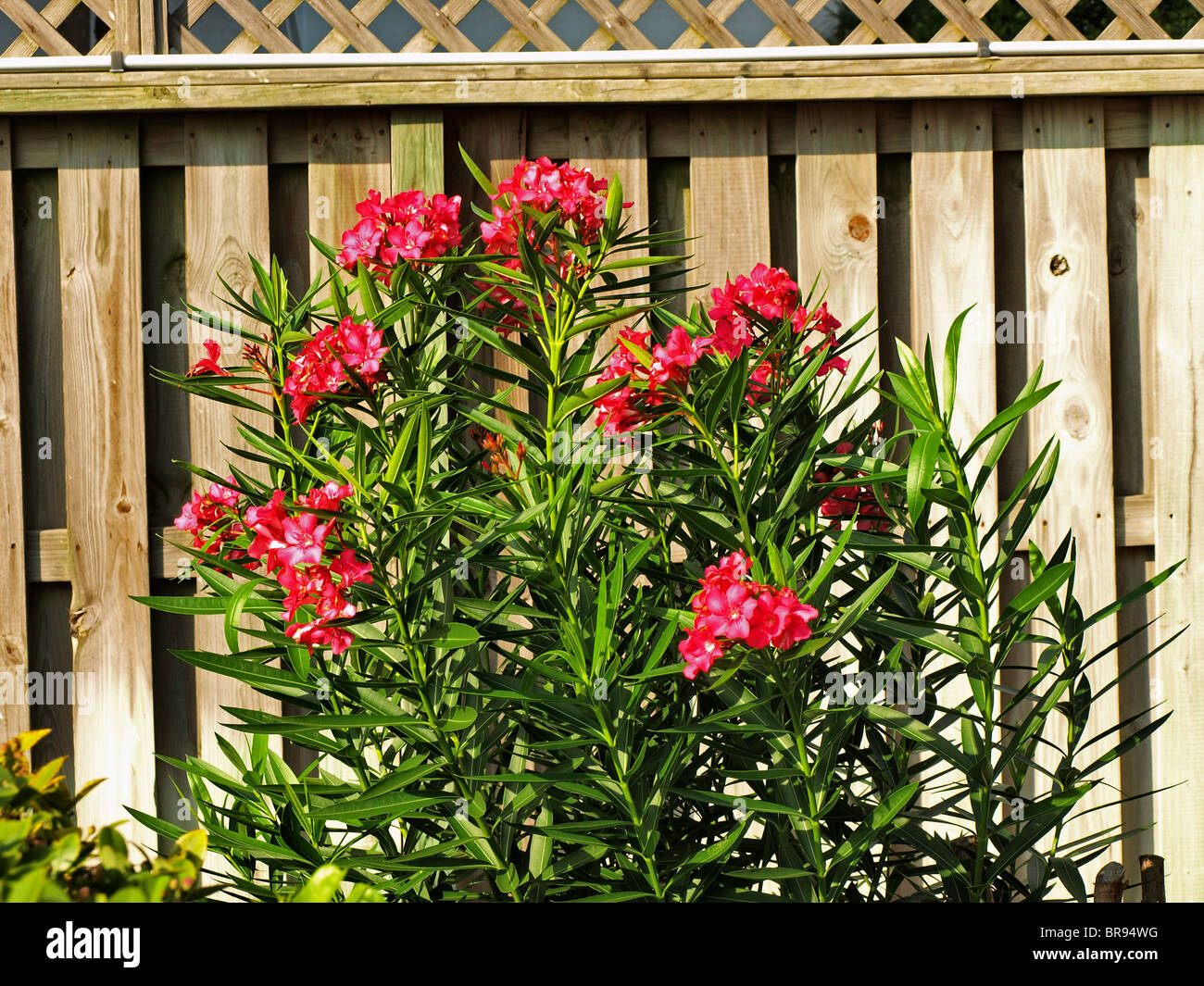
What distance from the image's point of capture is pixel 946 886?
1.38 meters

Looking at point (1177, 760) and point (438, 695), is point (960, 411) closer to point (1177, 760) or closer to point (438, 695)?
point (1177, 760)

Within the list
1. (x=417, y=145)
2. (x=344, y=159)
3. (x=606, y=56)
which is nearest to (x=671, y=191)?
(x=606, y=56)

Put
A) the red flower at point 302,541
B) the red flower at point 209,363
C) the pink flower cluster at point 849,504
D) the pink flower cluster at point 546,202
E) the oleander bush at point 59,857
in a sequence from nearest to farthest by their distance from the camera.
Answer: the oleander bush at point 59,857
the red flower at point 302,541
the pink flower cluster at point 546,202
the red flower at point 209,363
the pink flower cluster at point 849,504

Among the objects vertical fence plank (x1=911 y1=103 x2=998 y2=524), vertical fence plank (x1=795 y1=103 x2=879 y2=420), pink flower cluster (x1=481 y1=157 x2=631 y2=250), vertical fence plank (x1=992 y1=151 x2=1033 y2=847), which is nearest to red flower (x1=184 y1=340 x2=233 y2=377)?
A: pink flower cluster (x1=481 y1=157 x2=631 y2=250)

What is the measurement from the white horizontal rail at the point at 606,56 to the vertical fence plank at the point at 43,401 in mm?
294

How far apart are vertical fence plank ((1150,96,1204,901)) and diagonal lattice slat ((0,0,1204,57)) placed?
383mm

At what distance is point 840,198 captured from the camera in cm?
226

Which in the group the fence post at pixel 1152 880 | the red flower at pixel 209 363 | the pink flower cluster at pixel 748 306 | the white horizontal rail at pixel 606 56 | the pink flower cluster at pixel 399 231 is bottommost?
the fence post at pixel 1152 880

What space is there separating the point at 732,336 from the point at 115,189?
171 centimetres

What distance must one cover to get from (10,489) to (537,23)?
1724mm

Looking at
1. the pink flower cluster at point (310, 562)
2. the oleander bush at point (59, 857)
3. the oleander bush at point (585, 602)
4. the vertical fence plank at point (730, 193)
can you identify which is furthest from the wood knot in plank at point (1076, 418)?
the oleander bush at point (59, 857)

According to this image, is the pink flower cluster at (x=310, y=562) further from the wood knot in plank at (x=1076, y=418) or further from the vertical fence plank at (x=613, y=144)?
the wood knot in plank at (x=1076, y=418)

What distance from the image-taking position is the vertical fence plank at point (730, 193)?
7.37 ft
